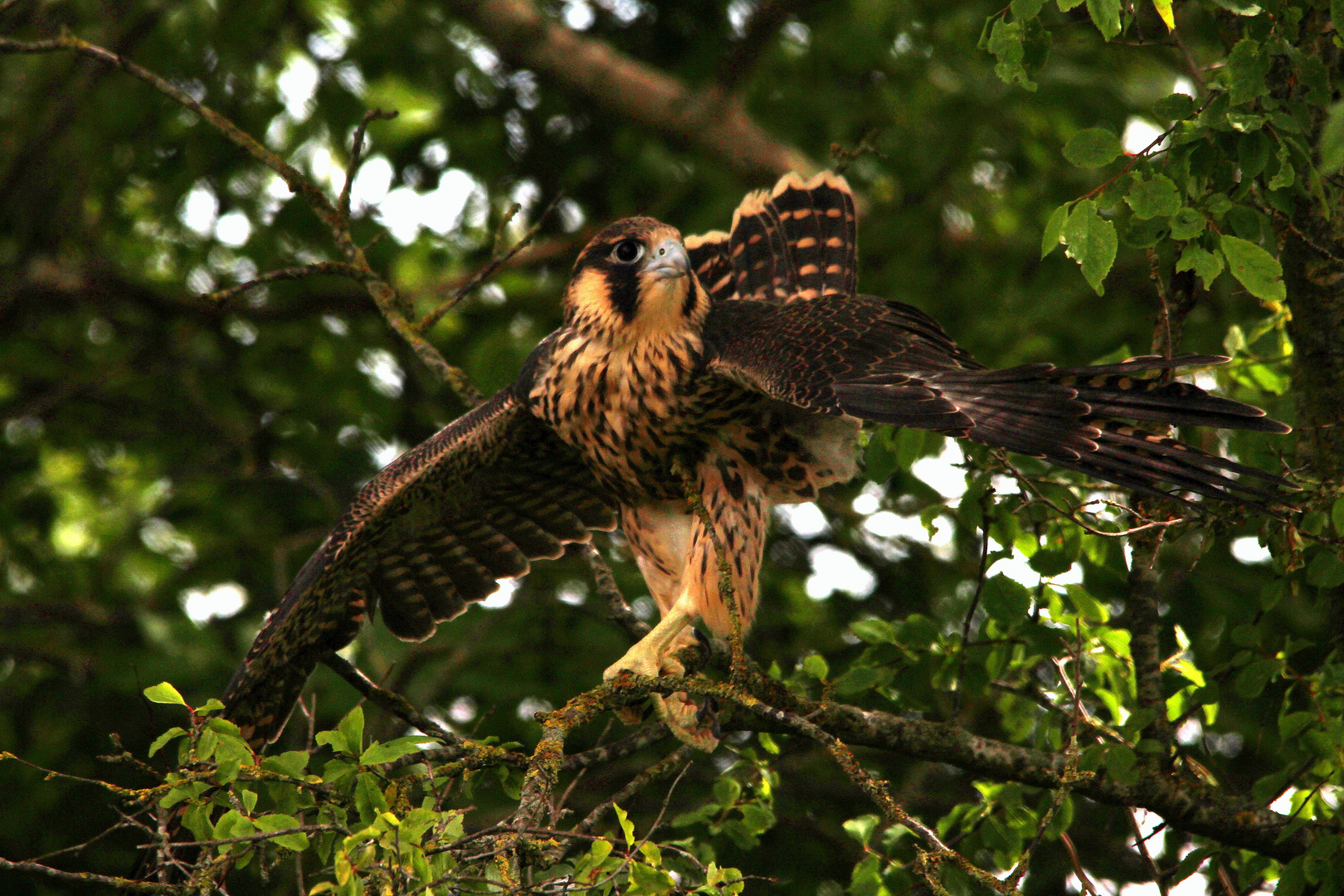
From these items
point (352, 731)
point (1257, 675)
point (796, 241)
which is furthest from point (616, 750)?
point (796, 241)

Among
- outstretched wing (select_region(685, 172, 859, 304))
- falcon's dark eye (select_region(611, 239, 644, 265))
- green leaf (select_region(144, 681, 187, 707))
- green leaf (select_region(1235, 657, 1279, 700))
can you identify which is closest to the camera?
green leaf (select_region(144, 681, 187, 707))

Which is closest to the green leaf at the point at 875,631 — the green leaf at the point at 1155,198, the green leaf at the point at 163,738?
the green leaf at the point at 1155,198

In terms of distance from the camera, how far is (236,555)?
17.5ft

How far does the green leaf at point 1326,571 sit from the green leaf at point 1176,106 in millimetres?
980

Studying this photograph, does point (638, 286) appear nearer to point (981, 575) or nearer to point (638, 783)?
point (981, 575)

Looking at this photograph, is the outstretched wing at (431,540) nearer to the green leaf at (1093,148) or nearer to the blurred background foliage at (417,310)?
the blurred background foliage at (417,310)

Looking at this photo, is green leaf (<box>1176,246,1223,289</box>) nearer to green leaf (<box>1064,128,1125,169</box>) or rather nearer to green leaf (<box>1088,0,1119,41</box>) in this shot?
green leaf (<box>1064,128,1125,169</box>)

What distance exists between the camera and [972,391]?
9.24 feet

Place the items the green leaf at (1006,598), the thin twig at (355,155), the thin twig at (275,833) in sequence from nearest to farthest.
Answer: the thin twig at (275,833), the green leaf at (1006,598), the thin twig at (355,155)

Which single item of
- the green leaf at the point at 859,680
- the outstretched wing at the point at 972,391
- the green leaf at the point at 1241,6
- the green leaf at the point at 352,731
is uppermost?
the green leaf at the point at 1241,6

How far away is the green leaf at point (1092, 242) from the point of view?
7.34 ft

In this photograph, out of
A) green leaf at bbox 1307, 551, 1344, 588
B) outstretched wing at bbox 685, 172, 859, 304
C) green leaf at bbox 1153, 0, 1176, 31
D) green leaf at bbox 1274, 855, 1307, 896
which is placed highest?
outstretched wing at bbox 685, 172, 859, 304

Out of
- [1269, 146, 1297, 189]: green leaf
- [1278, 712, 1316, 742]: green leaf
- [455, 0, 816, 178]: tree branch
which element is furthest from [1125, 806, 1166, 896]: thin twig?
[455, 0, 816, 178]: tree branch

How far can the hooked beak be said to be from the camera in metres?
3.53
